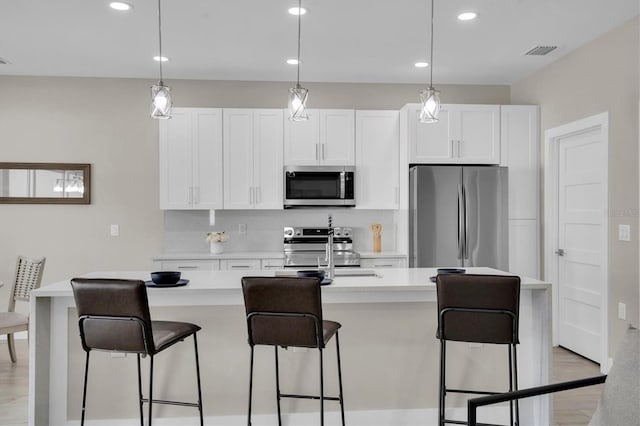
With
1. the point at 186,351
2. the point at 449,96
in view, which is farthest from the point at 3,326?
the point at 449,96

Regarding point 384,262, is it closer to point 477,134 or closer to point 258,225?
point 258,225

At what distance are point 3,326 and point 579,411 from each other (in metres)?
4.02

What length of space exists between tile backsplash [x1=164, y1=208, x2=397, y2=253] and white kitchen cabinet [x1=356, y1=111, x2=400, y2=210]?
34cm

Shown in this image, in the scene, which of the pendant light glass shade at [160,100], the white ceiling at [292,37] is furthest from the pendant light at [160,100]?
the white ceiling at [292,37]

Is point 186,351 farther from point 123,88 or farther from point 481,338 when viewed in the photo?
point 123,88

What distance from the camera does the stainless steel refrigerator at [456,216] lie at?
4.79 m

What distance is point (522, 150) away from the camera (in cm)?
504

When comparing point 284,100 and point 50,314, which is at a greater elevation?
point 284,100

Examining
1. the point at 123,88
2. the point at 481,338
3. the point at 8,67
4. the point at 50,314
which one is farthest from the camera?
the point at 123,88

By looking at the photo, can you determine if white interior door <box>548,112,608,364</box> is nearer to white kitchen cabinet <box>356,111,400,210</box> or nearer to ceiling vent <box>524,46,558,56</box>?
ceiling vent <box>524,46,558,56</box>

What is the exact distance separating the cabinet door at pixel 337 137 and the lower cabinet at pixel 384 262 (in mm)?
990

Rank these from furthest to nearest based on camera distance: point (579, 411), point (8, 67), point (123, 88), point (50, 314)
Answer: point (123, 88), point (8, 67), point (579, 411), point (50, 314)

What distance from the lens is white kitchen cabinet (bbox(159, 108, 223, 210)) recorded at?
5.05 m

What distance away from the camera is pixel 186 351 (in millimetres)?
2912
